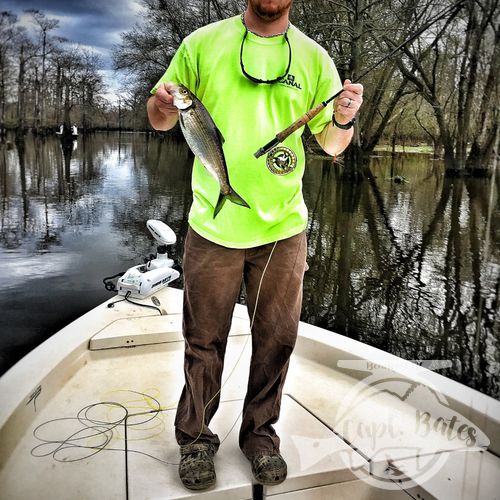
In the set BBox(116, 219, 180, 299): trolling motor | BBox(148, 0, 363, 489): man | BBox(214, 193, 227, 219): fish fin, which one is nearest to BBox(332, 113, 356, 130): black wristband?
BBox(148, 0, 363, 489): man

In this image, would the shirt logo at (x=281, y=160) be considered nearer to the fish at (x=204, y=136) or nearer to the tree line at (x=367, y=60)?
the fish at (x=204, y=136)

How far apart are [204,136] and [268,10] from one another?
0.48m

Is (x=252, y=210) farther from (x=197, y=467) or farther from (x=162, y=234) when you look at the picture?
(x=162, y=234)

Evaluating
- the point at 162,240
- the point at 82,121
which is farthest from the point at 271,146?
the point at 82,121

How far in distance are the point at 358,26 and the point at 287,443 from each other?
15.7 meters

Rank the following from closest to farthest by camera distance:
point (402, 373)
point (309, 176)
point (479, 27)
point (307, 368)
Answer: point (479, 27) → point (402, 373) → point (307, 368) → point (309, 176)

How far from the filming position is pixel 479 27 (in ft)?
4.69

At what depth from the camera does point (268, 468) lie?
1.95 meters

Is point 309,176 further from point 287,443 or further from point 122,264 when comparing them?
point 287,443

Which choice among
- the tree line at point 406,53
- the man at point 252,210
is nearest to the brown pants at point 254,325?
the man at point 252,210

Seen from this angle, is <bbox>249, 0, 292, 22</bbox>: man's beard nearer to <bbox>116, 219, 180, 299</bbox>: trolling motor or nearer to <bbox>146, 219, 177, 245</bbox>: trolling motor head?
<bbox>116, 219, 180, 299</bbox>: trolling motor

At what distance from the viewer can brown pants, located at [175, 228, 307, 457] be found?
195 centimetres
